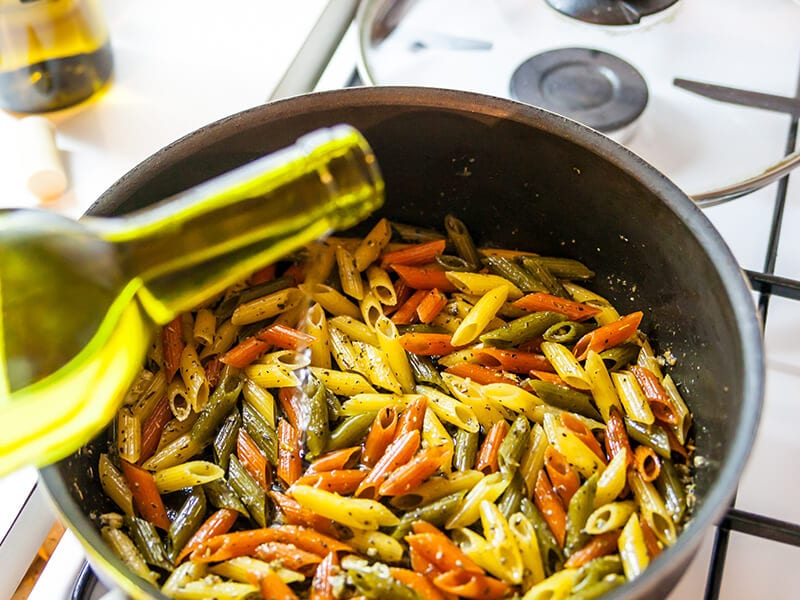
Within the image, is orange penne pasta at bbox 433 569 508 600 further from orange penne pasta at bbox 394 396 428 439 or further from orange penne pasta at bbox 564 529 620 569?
orange penne pasta at bbox 394 396 428 439

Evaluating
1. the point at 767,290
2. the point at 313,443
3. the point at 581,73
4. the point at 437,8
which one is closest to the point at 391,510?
the point at 313,443

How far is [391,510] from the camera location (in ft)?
3.47

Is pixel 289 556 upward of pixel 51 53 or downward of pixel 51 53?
downward

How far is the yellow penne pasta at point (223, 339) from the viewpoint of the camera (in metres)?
Result: 1.21

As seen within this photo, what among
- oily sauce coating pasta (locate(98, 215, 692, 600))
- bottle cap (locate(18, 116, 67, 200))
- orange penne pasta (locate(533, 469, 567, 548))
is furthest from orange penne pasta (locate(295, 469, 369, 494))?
bottle cap (locate(18, 116, 67, 200))

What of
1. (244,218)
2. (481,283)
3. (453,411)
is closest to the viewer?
(244,218)

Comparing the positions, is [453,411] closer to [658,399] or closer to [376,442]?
[376,442]

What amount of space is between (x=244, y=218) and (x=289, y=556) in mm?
434

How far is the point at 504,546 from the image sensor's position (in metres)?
0.95

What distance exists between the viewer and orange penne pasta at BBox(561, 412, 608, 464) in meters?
1.08

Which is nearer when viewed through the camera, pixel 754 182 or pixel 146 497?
pixel 146 497

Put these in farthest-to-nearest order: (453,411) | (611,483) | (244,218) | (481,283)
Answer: (481,283) → (453,411) → (611,483) → (244,218)

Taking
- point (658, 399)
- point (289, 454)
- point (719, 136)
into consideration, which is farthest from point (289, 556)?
point (719, 136)

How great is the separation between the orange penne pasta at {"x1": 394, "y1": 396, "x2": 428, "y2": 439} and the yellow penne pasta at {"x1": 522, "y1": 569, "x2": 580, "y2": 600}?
0.84 feet
